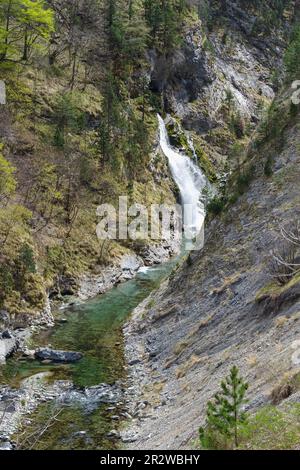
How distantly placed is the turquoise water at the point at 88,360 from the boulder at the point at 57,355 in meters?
0.43

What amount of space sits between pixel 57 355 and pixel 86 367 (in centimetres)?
193

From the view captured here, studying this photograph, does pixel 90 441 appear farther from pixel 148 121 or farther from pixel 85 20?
pixel 85 20

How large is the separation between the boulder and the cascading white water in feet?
120

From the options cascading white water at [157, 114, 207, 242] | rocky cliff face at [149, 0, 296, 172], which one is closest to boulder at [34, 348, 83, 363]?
cascading white water at [157, 114, 207, 242]

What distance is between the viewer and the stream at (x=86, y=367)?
18984 mm

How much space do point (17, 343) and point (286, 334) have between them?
15923 millimetres

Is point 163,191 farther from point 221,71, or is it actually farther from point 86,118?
point 221,71

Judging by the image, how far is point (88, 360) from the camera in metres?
26.8

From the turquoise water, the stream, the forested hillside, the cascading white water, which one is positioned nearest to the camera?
the stream

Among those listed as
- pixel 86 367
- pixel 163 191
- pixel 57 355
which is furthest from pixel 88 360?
pixel 163 191

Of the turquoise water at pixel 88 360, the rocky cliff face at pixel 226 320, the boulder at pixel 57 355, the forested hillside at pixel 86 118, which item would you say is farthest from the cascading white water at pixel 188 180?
the boulder at pixel 57 355

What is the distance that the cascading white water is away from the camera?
213 ft

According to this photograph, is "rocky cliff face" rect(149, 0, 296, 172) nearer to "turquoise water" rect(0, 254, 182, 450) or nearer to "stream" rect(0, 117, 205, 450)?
"stream" rect(0, 117, 205, 450)

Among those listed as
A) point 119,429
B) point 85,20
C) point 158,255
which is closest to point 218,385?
point 119,429
